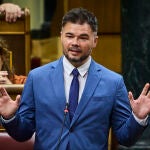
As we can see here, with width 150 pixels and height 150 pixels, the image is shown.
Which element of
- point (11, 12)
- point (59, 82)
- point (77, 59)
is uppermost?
point (11, 12)

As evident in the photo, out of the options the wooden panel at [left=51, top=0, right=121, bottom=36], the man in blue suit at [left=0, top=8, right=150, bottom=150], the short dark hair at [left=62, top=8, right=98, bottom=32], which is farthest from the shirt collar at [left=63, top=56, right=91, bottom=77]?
the wooden panel at [left=51, top=0, right=121, bottom=36]

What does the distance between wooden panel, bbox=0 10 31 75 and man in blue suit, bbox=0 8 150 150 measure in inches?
54.2

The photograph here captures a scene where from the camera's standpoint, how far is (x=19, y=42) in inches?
163

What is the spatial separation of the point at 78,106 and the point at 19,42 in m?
1.57

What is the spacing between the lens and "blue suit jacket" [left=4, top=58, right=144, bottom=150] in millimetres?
2676

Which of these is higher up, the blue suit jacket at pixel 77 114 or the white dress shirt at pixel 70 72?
the white dress shirt at pixel 70 72

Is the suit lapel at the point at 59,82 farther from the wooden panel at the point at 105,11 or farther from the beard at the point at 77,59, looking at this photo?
the wooden panel at the point at 105,11

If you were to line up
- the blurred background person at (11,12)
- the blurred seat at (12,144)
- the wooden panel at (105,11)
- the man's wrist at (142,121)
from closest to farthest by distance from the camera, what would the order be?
the man's wrist at (142,121)
the blurred seat at (12,144)
the blurred background person at (11,12)
the wooden panel at (105,11)

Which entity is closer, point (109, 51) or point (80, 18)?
point (80, 18)

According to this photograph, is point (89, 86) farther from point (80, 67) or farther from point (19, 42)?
point (19, 42)

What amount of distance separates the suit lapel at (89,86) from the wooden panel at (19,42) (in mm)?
1415

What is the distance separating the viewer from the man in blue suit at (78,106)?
2.67m

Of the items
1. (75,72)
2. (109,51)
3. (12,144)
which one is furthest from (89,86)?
(109,51)

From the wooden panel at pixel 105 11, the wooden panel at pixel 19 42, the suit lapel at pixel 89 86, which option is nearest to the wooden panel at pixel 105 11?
the wooden panel at pixel 105 11
